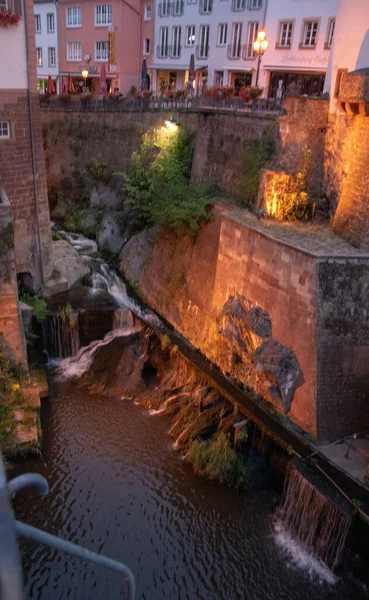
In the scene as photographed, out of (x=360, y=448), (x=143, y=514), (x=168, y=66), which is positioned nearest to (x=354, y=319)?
(x=360, y=448)

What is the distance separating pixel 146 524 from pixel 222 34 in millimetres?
24291

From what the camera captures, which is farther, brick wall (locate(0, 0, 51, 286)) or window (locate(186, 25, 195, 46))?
window (locate(186, 25, 195, 46))

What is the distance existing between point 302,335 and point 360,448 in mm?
2628

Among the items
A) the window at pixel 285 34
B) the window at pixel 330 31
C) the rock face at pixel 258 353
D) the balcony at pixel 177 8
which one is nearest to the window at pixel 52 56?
the balcony at pixel 177 8

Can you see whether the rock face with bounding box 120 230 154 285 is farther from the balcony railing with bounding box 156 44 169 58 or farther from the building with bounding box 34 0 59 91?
the building with bounding box 34 0 59 91

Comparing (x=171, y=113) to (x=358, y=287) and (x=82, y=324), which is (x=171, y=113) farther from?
(x=358, y=287)

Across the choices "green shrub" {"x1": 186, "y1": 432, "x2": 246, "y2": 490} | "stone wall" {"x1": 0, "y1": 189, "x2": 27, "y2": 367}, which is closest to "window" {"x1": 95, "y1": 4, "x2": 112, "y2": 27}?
"stone wall" {"x1": 0, "y1": 189, "x2": 27, "y2": 367}

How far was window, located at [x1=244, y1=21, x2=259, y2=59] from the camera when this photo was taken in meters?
23.9

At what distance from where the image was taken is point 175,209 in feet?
52.6

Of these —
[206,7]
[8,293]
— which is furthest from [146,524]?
[206,7]

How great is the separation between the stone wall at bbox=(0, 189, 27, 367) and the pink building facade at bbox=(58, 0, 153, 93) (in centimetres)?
2003

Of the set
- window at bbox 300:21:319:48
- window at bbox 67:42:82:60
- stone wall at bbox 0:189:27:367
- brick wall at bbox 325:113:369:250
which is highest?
window at bbox 300:21:319:48

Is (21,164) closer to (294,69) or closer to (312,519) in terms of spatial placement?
(312,519)

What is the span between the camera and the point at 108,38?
30.0m
